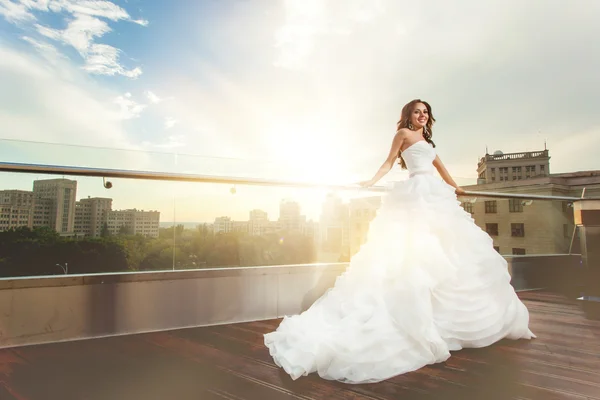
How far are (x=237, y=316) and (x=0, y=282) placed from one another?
1.42 m

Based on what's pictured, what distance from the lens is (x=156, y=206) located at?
8.43 feet

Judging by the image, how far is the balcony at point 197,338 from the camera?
1.47m

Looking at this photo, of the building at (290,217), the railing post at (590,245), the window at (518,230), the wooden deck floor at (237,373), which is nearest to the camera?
the wooden deck floor at (237,373)

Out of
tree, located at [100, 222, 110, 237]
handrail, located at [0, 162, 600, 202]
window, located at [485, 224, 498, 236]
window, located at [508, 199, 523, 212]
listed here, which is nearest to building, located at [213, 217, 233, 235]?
handrail, located at [0, 162, 600, 202]

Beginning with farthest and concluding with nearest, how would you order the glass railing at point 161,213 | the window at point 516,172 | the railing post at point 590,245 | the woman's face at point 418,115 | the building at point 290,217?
the window at point 516,172 → the railing post at point 590,245 → the building at point 290,217 → the woman's face at point 418,115 → the glass railing at point 161,213

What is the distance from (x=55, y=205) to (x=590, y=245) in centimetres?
458

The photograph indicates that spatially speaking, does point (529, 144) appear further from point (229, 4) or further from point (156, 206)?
point (156, 206)

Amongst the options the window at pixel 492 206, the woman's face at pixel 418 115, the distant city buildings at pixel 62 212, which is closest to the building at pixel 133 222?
the distant city buildings at pixel 62 212

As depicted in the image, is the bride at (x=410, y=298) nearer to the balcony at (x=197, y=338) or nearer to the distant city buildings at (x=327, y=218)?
the balcony at (x=197, y=338)

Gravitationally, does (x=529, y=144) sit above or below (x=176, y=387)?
above

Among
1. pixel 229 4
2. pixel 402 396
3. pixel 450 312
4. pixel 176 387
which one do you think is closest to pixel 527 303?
pixel 450 312

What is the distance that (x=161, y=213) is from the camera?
257cm

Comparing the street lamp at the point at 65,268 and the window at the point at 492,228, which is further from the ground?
the window at the point at 492,228

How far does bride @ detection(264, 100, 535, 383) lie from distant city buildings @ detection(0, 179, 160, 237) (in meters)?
1.29
